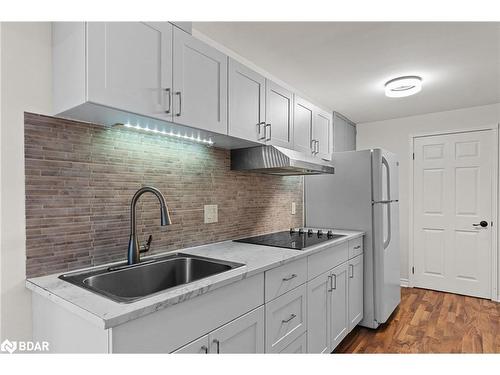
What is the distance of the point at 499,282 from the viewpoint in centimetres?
365

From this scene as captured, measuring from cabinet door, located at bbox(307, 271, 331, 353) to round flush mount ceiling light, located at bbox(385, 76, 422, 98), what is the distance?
187 centimetres

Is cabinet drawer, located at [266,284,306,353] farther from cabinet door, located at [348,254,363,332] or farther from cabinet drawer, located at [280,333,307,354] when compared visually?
cabinet door, located at [348,254,363,332]

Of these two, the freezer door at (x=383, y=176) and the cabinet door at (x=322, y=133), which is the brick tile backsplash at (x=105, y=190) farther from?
the freezer door at (x=383, y=176)

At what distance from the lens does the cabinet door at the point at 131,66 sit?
3.89 ft

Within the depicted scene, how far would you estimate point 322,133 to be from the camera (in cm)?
291

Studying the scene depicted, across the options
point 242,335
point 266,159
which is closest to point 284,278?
point 242,335

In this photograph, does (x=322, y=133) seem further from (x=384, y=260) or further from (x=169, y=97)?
(x=169, y=97)

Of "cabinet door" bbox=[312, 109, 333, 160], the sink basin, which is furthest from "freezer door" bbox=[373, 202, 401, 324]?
the sink basin

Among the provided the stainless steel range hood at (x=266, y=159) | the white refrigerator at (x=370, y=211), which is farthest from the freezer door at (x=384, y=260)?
the stainless steel range hood at (x=266, y=159)

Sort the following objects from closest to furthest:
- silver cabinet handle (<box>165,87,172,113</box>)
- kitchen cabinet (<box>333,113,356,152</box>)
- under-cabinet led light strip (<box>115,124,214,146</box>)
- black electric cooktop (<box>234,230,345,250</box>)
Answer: silver cabinet handle (<box>165,87,172,113</box>) → under-cabinet led light strip (<box>115,124,214,146</box>) → black electric cooktop (<box>234,230,345,250</box>) → kitchen cabinet (<box>333,113,356,152</box>)

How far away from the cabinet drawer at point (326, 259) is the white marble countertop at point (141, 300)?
0.21m

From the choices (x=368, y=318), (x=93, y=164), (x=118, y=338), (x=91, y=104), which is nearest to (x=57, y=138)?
(x=93, y=164)

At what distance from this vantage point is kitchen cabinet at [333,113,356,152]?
13.0ft
